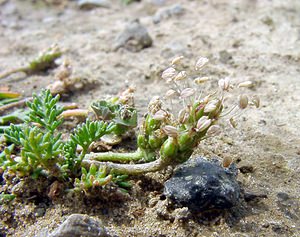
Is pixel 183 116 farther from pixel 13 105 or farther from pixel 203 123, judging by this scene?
pixel 13 105

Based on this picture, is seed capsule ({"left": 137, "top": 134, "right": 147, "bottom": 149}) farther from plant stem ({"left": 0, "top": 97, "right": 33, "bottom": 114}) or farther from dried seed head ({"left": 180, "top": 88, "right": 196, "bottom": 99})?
plant stem ({"left": 0, "top": 97, "right": 33, "bottom": 114})

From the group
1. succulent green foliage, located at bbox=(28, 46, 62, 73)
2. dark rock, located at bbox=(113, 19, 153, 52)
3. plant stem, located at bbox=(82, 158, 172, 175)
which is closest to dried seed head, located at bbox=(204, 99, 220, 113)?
plant stem, located at bbox=(82, 158, 172, 175)

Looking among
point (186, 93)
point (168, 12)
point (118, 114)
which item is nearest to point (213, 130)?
point (186, 93)

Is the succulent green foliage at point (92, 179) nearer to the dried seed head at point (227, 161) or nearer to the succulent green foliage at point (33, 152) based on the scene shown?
the succulent green foliage at point (33, 152)

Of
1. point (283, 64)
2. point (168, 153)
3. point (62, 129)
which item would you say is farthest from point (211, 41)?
point (168, 153)

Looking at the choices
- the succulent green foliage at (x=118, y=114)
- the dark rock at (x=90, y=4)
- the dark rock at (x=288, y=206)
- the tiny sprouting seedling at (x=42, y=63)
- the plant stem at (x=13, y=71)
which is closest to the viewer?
the dark rock at (x=288, y=206)

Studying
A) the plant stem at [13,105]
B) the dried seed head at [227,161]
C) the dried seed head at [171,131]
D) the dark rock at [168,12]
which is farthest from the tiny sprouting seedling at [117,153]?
the dark rock at [168,12]

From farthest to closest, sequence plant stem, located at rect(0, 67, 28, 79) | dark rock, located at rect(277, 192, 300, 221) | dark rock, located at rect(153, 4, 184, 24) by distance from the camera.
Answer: dark rock, located at rect(153, 4, 184, 24) → plant stem, located at rect(0, 67, 28, 79) → dark rock, located at rect(277, 192, 300, 221)
